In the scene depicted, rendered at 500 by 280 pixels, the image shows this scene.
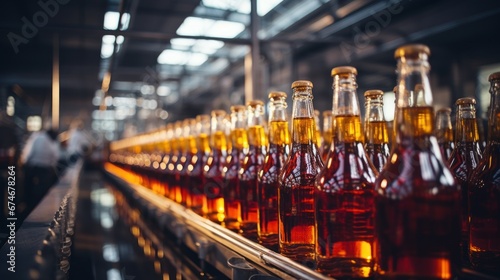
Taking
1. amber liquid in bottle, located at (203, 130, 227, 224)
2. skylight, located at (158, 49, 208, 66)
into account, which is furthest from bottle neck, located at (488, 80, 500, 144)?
skylight, located at (158, 49, 208, 66)

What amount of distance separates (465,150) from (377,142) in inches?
7.0

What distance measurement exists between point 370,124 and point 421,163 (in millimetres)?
310

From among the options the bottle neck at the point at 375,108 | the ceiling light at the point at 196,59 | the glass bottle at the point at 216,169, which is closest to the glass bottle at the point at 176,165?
the glass bottle at the point at 216,169

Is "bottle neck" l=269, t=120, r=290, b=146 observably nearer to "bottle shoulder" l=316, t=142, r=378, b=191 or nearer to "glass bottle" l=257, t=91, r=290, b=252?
"glass bottle" l=257, t=91, r=290, b=252

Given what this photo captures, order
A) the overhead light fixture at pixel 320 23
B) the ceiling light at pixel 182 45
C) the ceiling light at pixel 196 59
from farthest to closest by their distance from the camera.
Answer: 1. the ceiling light at pixel 196 59
2. the ceiling light at pixel 182 45
3. the overhead light fixture at pixel 320 23

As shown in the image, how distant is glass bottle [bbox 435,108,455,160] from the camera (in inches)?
38.1

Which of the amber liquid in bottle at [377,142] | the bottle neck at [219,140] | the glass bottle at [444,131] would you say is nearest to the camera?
the amber liquid in bottle at [377,142]

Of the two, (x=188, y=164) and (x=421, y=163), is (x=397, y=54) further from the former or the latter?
(x=188, y=164)

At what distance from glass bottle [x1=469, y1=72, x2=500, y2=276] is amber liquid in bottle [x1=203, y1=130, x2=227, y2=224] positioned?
66 centimetres

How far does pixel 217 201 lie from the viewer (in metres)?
1.22

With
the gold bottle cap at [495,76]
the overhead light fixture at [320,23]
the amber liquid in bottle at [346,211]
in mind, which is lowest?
the amber liquid in bottle at [346,211]

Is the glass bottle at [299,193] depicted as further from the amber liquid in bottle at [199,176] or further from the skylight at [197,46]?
the skylight at [197,46]

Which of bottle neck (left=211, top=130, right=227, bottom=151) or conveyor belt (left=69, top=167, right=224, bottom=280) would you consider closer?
conveyor belt (left=69, top=167, right=224, bottom=280)

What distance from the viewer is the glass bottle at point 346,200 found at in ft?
2.08
